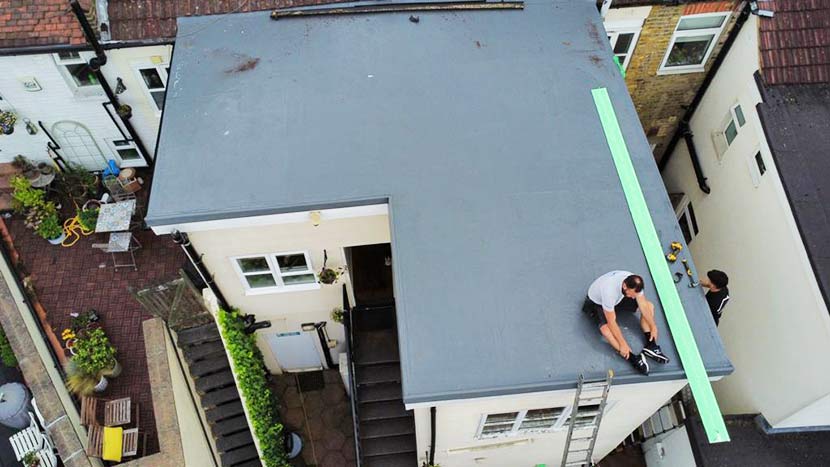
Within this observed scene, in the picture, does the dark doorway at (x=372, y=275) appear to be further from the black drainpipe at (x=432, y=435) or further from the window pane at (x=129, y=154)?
the window pane at (x=129, y=154)

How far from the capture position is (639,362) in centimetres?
882

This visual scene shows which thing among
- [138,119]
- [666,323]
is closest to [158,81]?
[138,119]

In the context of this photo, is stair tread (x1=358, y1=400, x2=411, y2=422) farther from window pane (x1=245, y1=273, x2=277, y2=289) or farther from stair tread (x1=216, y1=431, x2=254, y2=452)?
window pane (x1=245, y1=273, x2=277, y2=289)

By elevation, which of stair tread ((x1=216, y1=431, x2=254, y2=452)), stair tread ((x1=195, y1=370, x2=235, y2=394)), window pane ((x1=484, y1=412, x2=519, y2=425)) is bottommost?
window pane ((x1=484, y1=412, x2=519, y2=425))

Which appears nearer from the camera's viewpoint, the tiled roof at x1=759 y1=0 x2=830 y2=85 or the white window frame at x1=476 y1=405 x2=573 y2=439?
the white window frame at x1=476 y1=405 x2=573 y2=439

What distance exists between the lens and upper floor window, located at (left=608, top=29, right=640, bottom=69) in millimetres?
14352

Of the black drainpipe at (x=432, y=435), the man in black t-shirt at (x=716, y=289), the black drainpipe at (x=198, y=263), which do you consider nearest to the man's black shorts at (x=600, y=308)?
the man in black t-shirt at (x=716, y=289)

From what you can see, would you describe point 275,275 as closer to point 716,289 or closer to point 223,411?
point 223,411

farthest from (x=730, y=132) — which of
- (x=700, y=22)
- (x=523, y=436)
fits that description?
(x=523, y=436)

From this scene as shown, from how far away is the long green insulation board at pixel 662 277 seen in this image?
8.66m

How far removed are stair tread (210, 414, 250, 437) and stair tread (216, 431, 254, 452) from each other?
0.14 meters

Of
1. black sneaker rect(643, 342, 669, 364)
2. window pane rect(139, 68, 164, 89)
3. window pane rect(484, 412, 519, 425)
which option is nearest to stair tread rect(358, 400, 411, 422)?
window pane rect(484, 412, 519, 425)

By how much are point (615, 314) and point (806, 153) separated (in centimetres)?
661

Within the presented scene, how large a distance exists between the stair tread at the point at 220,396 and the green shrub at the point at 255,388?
92 cm
